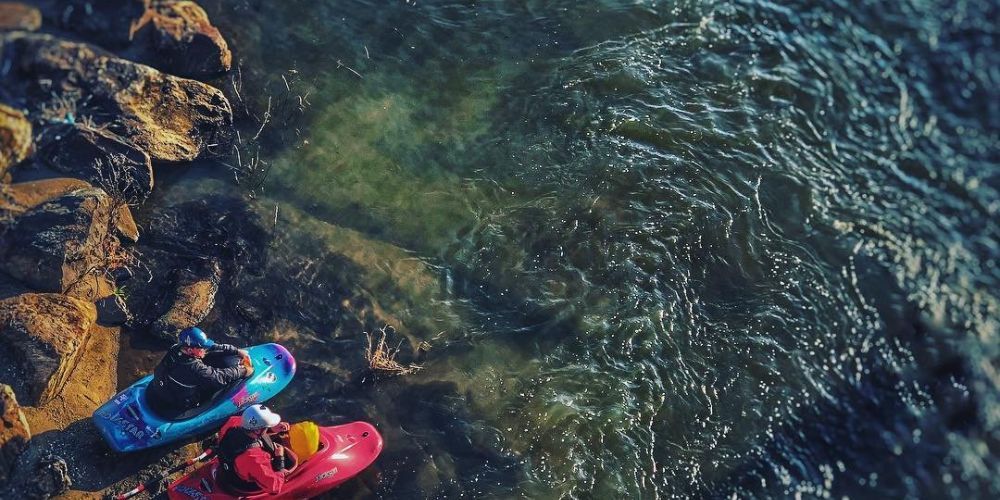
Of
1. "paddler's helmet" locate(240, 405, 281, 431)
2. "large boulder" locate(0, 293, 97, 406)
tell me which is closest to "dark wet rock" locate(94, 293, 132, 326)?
"large boulder" locate(0, 293, 97, 406)

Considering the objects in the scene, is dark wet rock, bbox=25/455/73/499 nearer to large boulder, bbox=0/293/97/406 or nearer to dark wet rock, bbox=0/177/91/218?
large boulder, bbox=0/293/97/406

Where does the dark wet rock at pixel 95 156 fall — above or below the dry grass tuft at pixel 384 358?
above

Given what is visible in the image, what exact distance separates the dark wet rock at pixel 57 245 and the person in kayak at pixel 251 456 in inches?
117

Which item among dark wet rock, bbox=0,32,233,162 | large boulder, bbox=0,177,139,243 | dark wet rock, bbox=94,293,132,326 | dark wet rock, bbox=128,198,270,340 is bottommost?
dark wet rock, bbox=94,293,132,326

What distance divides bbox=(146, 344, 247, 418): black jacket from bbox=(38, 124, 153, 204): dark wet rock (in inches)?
105

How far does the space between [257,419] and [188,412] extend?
50.2 inches

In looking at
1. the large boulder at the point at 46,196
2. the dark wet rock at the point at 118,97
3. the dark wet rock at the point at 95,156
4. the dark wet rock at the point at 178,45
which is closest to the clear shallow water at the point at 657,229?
the dark wet rock at the point at 178,45

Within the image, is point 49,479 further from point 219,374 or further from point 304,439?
point 304,439

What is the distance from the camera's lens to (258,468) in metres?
7.82

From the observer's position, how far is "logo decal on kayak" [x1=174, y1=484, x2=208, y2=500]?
8.00 m

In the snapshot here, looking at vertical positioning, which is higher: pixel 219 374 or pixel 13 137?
pixel 13 137

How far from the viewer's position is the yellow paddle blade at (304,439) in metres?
8.16

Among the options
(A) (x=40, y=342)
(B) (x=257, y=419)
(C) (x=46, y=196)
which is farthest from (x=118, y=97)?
(B) (x=257, y=419)

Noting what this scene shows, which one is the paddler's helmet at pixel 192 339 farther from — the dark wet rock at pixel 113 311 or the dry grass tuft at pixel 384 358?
the dry grass tuft at pixel 384 358
